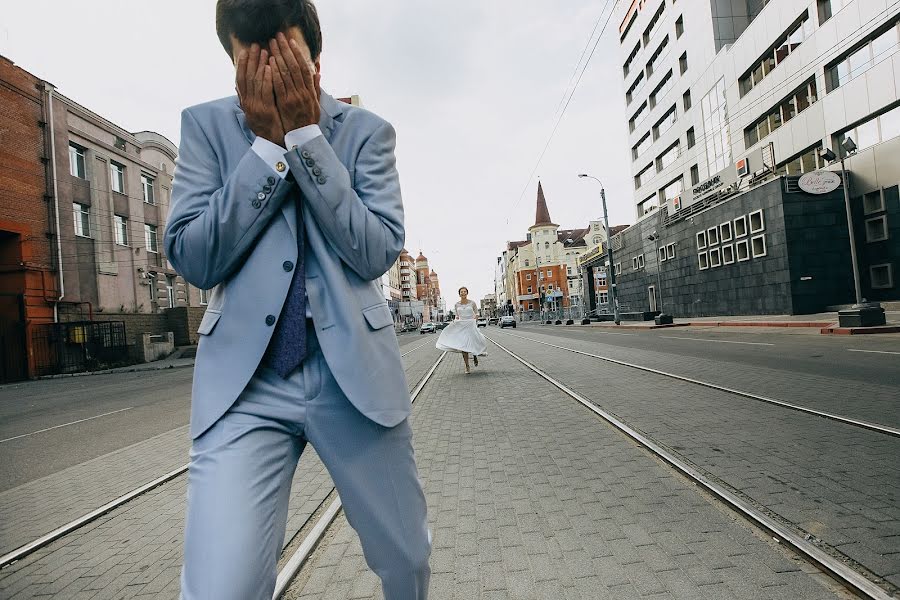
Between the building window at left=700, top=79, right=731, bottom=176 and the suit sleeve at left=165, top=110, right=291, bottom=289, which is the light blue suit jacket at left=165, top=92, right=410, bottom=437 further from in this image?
the building window at left=700, top=79, right=731, bottom=176

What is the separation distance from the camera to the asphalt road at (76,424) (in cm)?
620

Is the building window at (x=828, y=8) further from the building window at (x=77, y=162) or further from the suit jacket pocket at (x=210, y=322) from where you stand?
the building window at (x=77, y=162)

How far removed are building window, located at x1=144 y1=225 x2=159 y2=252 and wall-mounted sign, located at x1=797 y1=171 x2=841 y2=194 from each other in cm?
3083

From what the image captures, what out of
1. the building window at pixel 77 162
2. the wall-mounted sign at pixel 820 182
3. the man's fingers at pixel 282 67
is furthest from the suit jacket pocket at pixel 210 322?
the building window at pixel 77 162

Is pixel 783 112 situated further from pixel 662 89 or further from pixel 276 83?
pixel 276 83

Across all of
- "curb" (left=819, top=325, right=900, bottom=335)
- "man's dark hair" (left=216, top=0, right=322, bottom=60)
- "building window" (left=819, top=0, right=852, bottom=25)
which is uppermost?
"building window" (left=819, top=0, right=852, bottom=25)

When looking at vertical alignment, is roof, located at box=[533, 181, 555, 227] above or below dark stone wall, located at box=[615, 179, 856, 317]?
above

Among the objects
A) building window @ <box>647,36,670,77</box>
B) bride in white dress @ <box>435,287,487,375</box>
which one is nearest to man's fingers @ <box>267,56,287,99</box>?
bride in white dress @ <box>435,287,487,375</box>

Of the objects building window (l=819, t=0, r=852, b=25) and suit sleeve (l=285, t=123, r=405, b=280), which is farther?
building window (l=819, t=0, r=852, b=25)

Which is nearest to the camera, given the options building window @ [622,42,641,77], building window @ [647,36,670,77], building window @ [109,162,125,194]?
building window @ [109,162,125,194]

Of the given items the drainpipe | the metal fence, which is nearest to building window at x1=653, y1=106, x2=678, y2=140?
the drainpipe

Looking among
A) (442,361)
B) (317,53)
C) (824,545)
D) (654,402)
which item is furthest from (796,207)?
(317,53)

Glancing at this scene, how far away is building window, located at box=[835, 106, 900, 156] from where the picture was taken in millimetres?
Result: 19597

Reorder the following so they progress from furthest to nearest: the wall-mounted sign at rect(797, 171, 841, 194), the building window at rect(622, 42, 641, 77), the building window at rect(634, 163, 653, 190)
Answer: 1. the building window at rect(622, 42, 641, 77)
2. the building window at rect(634, 163, 653, 190)
3. the wall-mounted sign at rect(797, 171, 841, 194)
